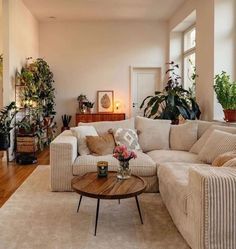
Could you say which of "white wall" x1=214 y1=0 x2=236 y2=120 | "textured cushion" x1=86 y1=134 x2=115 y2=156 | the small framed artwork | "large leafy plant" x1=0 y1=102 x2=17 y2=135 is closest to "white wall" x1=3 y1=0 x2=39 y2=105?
"large leafy plant" x1=0 y1=102 x2=17 y2=135

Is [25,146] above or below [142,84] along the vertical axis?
below

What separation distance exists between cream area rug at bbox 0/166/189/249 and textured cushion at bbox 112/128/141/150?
33.7 inches

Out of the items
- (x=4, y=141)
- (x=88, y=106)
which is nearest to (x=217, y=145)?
(x=4, y=141)

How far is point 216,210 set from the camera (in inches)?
81.5

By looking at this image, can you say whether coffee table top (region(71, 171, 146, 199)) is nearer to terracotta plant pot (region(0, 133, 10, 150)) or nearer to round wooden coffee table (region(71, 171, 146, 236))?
round wooden coffee table (region(71, 171, 146, 236))

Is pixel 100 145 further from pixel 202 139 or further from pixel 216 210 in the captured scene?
pixel 216 210

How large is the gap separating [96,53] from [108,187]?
5937mm

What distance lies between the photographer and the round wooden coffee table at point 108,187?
2.70 meters

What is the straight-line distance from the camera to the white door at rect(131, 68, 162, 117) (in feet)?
27.8

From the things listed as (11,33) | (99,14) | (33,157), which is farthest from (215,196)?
(99,14)

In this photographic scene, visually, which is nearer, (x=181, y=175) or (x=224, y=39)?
(x=181, y=175)

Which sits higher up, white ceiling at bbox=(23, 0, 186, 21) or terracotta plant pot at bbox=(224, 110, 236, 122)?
white ceiling at bbox=(23, 0, 186, 21)

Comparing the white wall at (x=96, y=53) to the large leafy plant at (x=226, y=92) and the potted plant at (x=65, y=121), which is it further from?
the large leafy plant at (x=226, y=92)

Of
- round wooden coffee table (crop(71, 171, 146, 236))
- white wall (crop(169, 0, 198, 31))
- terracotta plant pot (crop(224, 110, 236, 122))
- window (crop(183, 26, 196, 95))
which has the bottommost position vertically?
round wooden coffee table (crop(71, 171, 146, 236))
